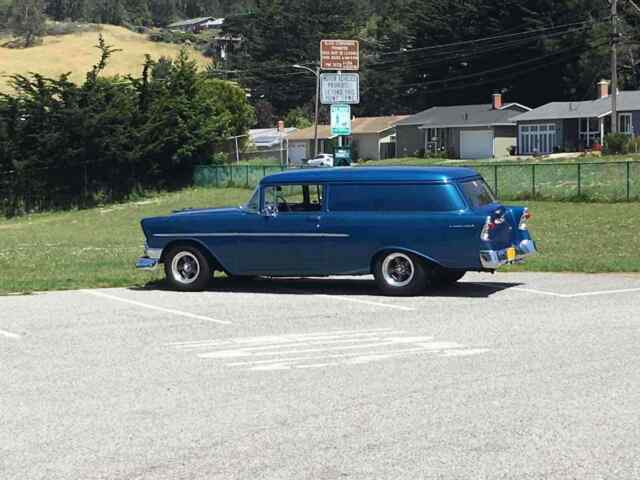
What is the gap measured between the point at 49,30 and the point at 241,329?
164m

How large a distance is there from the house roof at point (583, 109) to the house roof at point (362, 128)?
52.5 ft

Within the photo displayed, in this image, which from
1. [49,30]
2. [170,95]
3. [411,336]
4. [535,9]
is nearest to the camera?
[411,336]

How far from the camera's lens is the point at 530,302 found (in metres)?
14.7

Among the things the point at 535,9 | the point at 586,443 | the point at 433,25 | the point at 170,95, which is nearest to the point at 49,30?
the point at 433,25

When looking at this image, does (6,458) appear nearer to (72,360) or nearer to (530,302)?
(72,360)

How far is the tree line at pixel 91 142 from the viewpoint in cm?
5575

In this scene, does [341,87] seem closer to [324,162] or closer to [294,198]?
[294,198]

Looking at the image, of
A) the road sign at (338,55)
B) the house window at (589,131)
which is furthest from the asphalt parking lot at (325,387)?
the house window at (589,131)

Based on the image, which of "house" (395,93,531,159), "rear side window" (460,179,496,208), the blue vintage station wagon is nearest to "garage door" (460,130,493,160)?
"house" (395,93,531,159)

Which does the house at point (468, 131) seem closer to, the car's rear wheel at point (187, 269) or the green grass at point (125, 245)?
the green grass at point (125, 245)

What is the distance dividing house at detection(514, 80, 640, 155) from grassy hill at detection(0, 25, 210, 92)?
5175 centimetres

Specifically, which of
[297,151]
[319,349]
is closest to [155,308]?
[319,349]

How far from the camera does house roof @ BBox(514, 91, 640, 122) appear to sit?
73.4 m

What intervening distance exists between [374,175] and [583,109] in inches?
2463
